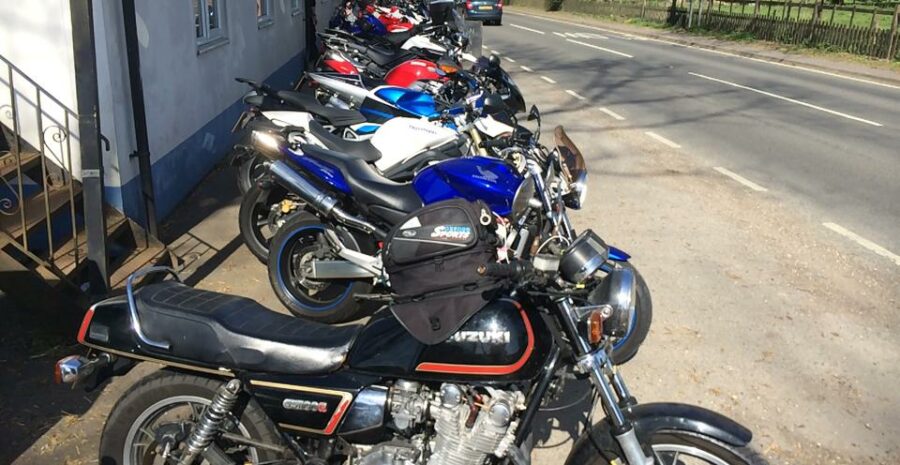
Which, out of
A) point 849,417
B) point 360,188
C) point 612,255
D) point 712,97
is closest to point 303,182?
point 360,188

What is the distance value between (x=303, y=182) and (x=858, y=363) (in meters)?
3.46

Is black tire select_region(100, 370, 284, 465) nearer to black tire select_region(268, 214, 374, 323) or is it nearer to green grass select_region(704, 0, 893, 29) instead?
black tire select_region(268, 214, 374, 323)

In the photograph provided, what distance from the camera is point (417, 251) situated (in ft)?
7.97

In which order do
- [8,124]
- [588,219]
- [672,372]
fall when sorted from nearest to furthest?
1. [672,372]
2. [8,124]
3. [588,219]

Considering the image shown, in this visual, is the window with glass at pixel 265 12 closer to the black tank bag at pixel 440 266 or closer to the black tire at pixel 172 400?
the black tire at pixel 172 400

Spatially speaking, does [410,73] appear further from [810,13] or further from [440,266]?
[810,13]

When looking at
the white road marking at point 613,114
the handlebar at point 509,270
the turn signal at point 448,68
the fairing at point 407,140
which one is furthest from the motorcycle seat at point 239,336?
the white road marking at point 613,114

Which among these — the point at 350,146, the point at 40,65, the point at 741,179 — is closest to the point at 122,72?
the point at 40,65

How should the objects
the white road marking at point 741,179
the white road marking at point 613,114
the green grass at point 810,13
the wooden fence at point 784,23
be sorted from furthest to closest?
the green grass at point 810,13
the wooden fence at point 784,23
the white road marking at point 613,114
the white road marking at point 741,179

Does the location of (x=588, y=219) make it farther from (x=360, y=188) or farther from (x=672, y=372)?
(x=360, y=188)

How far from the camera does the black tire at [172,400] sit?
2.57 metres

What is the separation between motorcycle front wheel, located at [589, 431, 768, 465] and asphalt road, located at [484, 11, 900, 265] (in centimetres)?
467

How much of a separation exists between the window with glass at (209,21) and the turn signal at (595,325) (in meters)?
6.02

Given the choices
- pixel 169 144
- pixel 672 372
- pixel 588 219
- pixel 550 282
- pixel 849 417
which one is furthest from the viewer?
pixel 588 219
